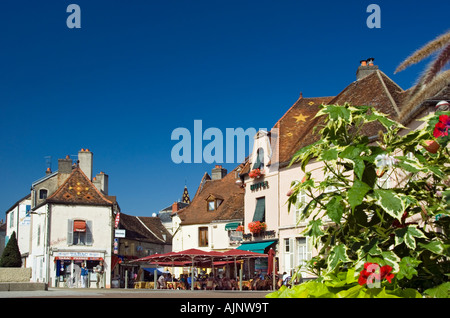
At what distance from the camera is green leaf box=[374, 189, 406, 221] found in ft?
11.3

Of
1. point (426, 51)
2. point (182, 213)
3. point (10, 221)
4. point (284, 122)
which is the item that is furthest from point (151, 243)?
point (426, 51)

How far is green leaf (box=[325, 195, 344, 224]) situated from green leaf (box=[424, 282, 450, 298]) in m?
0.60

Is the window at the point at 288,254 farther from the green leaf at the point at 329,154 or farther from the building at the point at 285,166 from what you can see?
the green leaf at the point at 329,154

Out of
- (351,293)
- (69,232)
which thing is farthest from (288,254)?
(351,293)

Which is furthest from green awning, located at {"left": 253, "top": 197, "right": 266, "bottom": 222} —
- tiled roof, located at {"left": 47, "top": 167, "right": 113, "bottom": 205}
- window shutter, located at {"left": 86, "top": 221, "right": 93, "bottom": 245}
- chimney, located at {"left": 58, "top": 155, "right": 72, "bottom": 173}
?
chimney, located at {"left": 58, "top": 155, "right": 72, "bottom": 173}

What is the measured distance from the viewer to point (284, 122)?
32594 millimetres

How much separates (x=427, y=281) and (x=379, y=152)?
807 millimetres

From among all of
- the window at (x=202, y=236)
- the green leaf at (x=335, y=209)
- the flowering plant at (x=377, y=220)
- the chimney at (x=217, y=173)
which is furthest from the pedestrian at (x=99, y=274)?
the green leaf at (x=335, y=209)

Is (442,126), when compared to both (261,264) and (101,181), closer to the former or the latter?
(261,264)

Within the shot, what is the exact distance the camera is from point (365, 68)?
98.1 ft

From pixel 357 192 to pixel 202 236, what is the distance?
42.8 m

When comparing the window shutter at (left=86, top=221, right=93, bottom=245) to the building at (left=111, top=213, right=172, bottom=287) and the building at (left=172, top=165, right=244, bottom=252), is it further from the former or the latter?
the building at (left=172, top=165, right=244, bottom=252)

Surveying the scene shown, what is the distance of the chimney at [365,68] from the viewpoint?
29.8 meters
